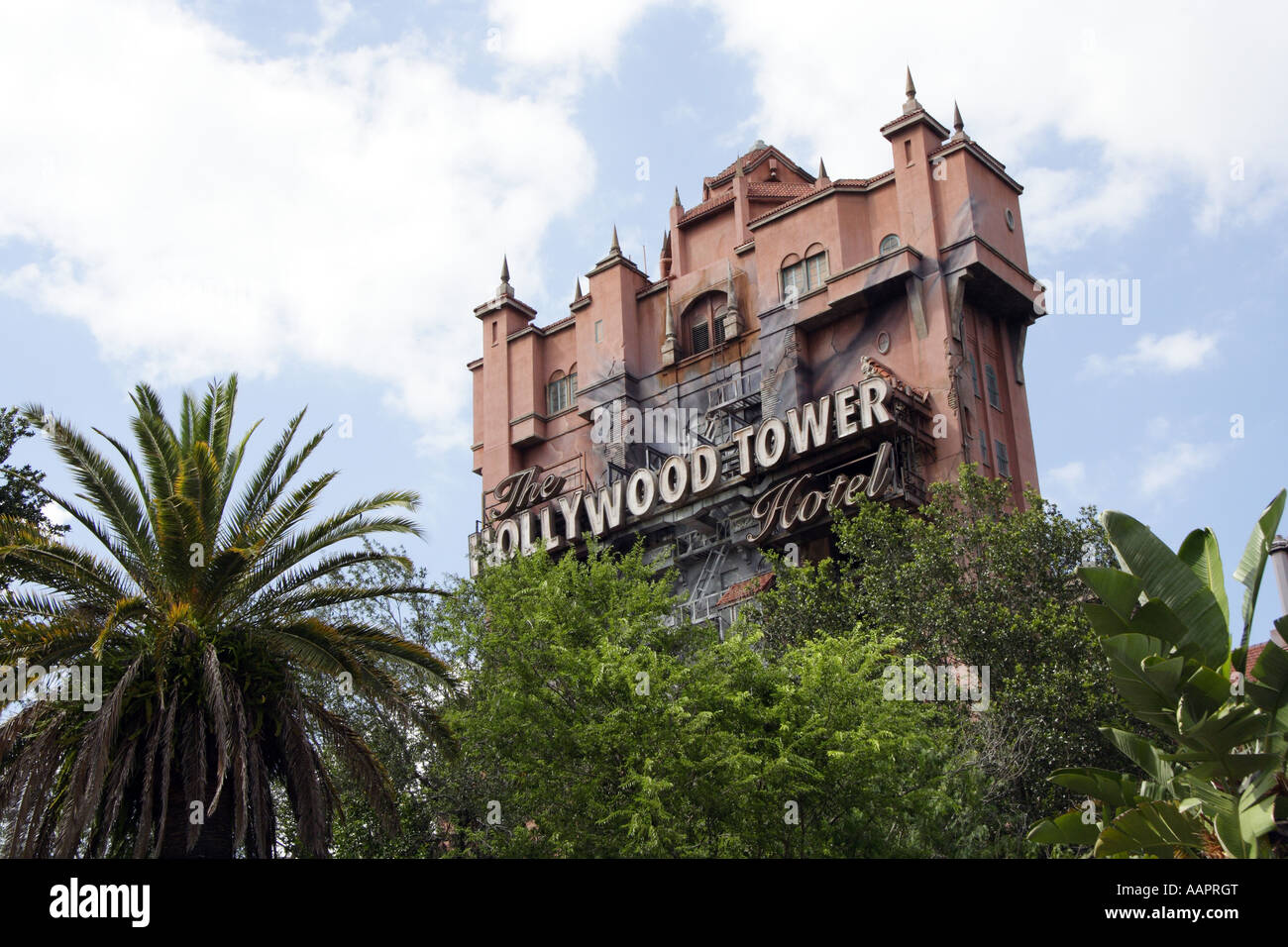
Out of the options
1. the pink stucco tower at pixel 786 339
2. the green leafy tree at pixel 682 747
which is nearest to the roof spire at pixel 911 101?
the pink stucco tower at pixel 786 339

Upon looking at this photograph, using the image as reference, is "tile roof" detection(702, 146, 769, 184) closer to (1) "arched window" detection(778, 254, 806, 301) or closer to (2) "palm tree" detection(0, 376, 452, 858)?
(1) "arched window" detection(778, 254, 806, 301)

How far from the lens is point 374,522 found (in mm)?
22734

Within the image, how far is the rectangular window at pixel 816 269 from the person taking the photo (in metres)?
43.5

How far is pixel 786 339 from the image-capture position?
4334cm

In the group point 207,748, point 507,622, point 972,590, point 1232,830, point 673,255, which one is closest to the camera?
point 1232,830

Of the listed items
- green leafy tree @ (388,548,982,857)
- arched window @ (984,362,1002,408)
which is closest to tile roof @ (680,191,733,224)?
arched window @ (984,362,1002,408)

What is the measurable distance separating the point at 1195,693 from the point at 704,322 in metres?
31.6

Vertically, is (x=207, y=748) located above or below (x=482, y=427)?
below

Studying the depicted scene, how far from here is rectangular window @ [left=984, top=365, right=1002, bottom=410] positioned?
135 ft

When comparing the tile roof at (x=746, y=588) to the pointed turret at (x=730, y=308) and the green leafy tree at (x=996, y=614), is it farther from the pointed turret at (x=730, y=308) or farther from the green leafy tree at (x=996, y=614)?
the pointed turret at (x=730, y=308)

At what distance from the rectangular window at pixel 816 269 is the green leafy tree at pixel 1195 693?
85.2 feet
